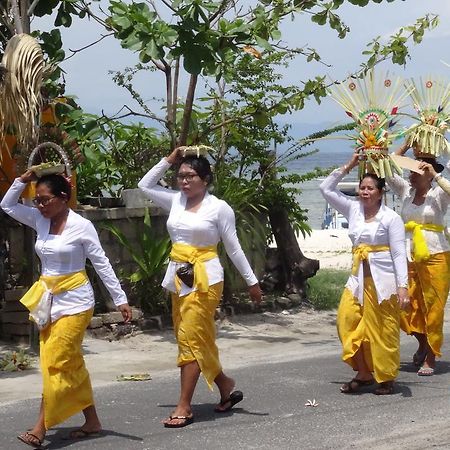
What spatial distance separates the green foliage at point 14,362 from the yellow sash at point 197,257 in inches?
102

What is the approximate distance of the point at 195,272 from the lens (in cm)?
683

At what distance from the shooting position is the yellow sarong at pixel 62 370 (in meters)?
6.26

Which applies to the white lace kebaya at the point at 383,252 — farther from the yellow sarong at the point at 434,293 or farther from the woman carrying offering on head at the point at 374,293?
the yellow sarong at the point at 434,293

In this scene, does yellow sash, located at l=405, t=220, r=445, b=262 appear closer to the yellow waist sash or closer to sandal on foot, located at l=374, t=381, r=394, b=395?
sandal on foot, located at l=374, t=381, r=394, b=395

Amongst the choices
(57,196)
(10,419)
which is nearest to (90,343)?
(10,419)

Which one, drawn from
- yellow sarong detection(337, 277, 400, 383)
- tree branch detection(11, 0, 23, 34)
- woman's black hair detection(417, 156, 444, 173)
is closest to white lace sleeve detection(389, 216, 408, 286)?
yellow sarong detection(337, 277, 400, 383)

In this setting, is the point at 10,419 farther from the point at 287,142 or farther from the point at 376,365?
the point at 287,142

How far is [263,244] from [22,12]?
3.95 metres

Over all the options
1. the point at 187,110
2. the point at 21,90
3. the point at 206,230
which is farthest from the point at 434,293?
the point at 21,90

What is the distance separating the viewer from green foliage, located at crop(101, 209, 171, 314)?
11.1 metres

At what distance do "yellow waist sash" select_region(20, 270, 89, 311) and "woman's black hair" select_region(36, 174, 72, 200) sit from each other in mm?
492

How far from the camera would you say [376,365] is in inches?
304

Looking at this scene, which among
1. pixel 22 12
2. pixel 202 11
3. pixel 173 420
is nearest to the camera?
pixel 173 420

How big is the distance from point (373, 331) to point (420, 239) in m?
1.27
